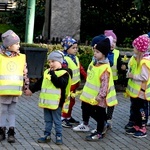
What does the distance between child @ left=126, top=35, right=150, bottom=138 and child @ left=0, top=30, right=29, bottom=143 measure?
173cm

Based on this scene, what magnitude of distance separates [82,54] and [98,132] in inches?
195

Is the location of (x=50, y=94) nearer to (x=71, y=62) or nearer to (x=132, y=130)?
(x=71, y=62)

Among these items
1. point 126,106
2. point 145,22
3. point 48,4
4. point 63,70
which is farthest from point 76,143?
point 145,22

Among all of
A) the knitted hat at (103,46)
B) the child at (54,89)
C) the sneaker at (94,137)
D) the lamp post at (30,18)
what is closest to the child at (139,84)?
the knitted hat at (103,46)

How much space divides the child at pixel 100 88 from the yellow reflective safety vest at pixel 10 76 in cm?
106

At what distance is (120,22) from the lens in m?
19.0

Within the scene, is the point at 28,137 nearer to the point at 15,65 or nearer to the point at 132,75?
→ the point at 15,65

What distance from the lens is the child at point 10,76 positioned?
7559 mm

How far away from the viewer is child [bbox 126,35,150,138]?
8.27 metres

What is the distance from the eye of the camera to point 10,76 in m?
7.57

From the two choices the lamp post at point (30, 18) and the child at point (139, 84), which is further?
the lamp post at point (30, 18)

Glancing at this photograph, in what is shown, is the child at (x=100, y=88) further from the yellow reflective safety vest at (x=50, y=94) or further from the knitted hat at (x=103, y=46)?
the yellow reflective safety vest at (x=50, y=94)

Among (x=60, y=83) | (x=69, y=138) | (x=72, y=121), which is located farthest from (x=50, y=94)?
(x=72, y=121)

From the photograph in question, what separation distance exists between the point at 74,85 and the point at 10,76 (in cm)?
144
